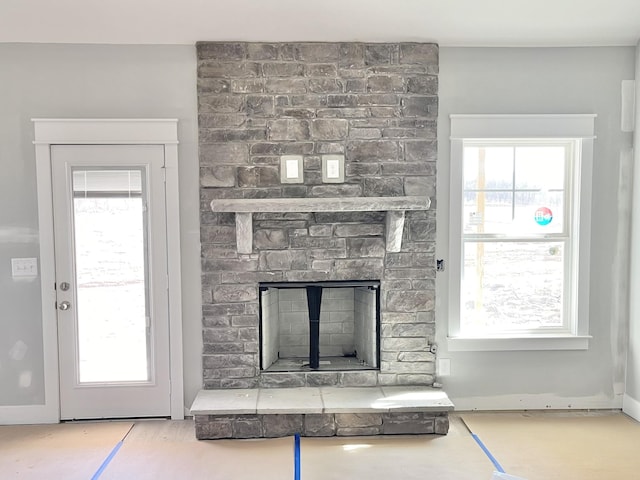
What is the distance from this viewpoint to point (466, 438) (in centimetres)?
321

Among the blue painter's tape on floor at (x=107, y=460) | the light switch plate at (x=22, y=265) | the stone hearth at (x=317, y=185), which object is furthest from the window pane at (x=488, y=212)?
the light switch plate at (x=22, y=265)

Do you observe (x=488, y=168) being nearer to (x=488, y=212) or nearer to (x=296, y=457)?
(x=488, y=212)

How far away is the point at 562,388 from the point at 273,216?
2418mm

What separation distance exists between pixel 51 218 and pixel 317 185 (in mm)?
1804

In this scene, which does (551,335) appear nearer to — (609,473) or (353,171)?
(609,473)

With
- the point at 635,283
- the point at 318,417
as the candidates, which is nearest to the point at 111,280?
the point at 318,417

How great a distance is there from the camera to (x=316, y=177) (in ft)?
11.4

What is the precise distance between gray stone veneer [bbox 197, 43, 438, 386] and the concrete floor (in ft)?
1.60

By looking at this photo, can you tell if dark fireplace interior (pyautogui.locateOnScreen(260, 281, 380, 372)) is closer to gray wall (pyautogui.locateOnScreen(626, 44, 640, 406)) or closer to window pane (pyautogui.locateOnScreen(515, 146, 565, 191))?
window pane (pyautogui.locateOnScreen(515, 146, 565, 191))

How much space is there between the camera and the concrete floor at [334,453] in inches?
110

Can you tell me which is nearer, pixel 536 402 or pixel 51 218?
pixel 51 218

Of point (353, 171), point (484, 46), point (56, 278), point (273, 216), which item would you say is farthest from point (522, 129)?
point (56, 278)

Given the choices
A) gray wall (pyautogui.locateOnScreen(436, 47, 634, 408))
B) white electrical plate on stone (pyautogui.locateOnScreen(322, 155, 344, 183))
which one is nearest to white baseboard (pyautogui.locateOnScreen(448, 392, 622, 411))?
gray wall (pyautogui.locateOnScreen(436, 47, 634, 408))

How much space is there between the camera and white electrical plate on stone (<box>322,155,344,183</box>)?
344cm
